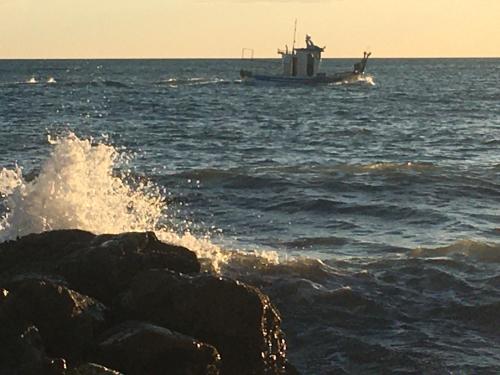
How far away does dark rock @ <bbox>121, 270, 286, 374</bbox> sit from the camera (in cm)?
687

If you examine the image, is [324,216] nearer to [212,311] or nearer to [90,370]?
[212,311]

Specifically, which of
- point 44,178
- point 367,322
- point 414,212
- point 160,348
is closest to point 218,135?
point 414,212

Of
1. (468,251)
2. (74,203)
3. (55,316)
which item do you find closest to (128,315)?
(55,316)

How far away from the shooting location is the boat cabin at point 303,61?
72.4m

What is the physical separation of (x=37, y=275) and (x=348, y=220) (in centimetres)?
870

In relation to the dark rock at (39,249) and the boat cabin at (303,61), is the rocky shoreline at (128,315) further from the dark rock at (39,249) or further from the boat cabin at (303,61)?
the boat cabin at (303,61)

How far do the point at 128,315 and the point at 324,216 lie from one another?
8933 millimetres

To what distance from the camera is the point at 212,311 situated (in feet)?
22.6

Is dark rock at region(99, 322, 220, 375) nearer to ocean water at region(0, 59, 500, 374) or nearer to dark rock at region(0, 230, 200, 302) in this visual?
dark rock at region(0, 230, 200, 302)

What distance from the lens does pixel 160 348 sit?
6289 mm

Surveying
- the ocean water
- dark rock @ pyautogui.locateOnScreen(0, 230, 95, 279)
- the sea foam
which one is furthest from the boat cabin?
dark rock @ pyautogui.locateOnScreen(0, 230, 95, 279)

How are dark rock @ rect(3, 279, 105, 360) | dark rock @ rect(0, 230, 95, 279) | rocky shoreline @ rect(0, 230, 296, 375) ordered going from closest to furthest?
rocky shoreline @ rect(0, 230, 296, 375), dark rock @ rect(3, 279, 105, 360), dark rock @ rect(0, 230, 95, 279)

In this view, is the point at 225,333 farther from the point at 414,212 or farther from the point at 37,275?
the point at 414,212

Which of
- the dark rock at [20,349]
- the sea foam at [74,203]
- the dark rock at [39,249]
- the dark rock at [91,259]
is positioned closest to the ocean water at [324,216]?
the sea foam at [74,203]
